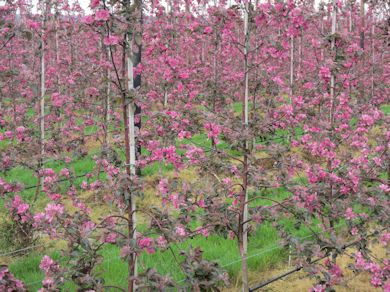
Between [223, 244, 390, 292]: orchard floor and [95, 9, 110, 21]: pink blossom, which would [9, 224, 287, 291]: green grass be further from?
[95, 9, 110, 21]: pink blossom

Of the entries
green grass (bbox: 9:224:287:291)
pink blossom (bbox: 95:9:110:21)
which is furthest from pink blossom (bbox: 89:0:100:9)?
green grass (bbox: 9:224:287:291)

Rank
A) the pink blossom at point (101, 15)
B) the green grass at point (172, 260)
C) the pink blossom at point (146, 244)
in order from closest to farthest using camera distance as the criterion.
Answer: the pink blossom at point (101, 15) → the pink blossom at point (146, 244) → the green grass at point (172, 260)

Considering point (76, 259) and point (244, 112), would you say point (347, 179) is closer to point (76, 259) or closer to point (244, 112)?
point (244, 112)

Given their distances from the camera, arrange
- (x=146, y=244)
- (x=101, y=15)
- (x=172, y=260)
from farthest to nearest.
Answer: (x=172, y=260), (x=146, y=244), (x=101, y=15)

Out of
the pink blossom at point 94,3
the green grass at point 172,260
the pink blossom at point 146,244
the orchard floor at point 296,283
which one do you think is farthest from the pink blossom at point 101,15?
the orchard floor at point 296,283

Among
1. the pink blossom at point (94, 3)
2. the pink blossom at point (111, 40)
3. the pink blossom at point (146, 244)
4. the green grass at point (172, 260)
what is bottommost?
the green grass at point (172, 260)

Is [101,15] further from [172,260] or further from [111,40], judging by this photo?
[172,260]

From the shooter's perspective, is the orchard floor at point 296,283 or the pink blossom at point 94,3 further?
the orchard floor at point 296,283

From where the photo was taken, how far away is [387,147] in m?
5.09

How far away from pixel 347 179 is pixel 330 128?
80 centimetres

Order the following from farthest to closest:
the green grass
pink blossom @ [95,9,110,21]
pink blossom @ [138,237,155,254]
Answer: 1. the green grass
2. pink blossom @ [138,237,155,254]
3. pink blossom @ [95,9,110,21]

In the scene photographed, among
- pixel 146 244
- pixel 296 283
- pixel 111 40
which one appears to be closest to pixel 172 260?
pixel 296 283

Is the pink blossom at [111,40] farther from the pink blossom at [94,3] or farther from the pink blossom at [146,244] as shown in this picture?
the pink blossom at [146,244]

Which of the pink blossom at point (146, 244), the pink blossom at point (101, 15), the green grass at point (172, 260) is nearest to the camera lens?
the pink blossom at point (101, 15)
